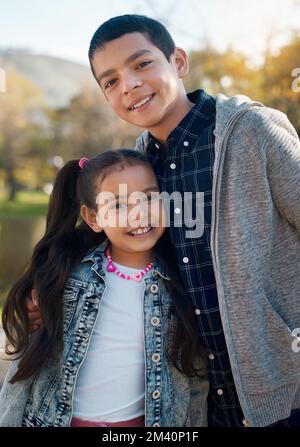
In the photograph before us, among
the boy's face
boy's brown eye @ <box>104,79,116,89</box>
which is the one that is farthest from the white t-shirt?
boy's brown eye @ <box>104,79,116,89</box>

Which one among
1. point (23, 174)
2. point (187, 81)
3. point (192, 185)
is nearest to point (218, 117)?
point (192, 185)

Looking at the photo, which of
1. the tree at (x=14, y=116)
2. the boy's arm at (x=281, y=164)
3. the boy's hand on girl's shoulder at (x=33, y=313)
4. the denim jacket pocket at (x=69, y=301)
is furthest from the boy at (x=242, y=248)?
the tree at (x=14, y=116)

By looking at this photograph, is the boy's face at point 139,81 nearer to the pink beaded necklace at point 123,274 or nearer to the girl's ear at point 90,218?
the girl's ear at point 90,218

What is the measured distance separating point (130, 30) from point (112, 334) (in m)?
1.18

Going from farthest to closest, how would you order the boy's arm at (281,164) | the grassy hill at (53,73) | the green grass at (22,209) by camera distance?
the grassy hill at (53,73), the green grass at (22,209), the boy's arm at (281,164)

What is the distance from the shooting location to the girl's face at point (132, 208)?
1.92 meters

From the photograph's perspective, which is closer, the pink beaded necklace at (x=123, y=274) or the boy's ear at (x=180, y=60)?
the pink beaded necklace at (x=123, y=274)

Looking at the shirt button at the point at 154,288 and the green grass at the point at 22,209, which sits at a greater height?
the green grass at the point at 22,209

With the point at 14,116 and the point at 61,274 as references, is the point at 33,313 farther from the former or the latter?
the point at 14,116

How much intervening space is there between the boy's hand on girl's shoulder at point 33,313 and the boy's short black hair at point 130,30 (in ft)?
A: 3.31

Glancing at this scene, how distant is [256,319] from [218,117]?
71cm

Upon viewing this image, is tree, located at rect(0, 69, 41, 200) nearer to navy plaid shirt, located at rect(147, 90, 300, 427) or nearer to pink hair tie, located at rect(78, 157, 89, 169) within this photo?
pink hair tie, located at rect(78, 157, 89, 169)

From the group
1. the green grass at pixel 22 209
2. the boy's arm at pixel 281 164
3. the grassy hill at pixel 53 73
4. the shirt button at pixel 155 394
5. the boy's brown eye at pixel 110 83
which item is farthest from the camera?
the grassy hill at pixel 53 73

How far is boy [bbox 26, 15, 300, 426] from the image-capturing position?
1.70 m
